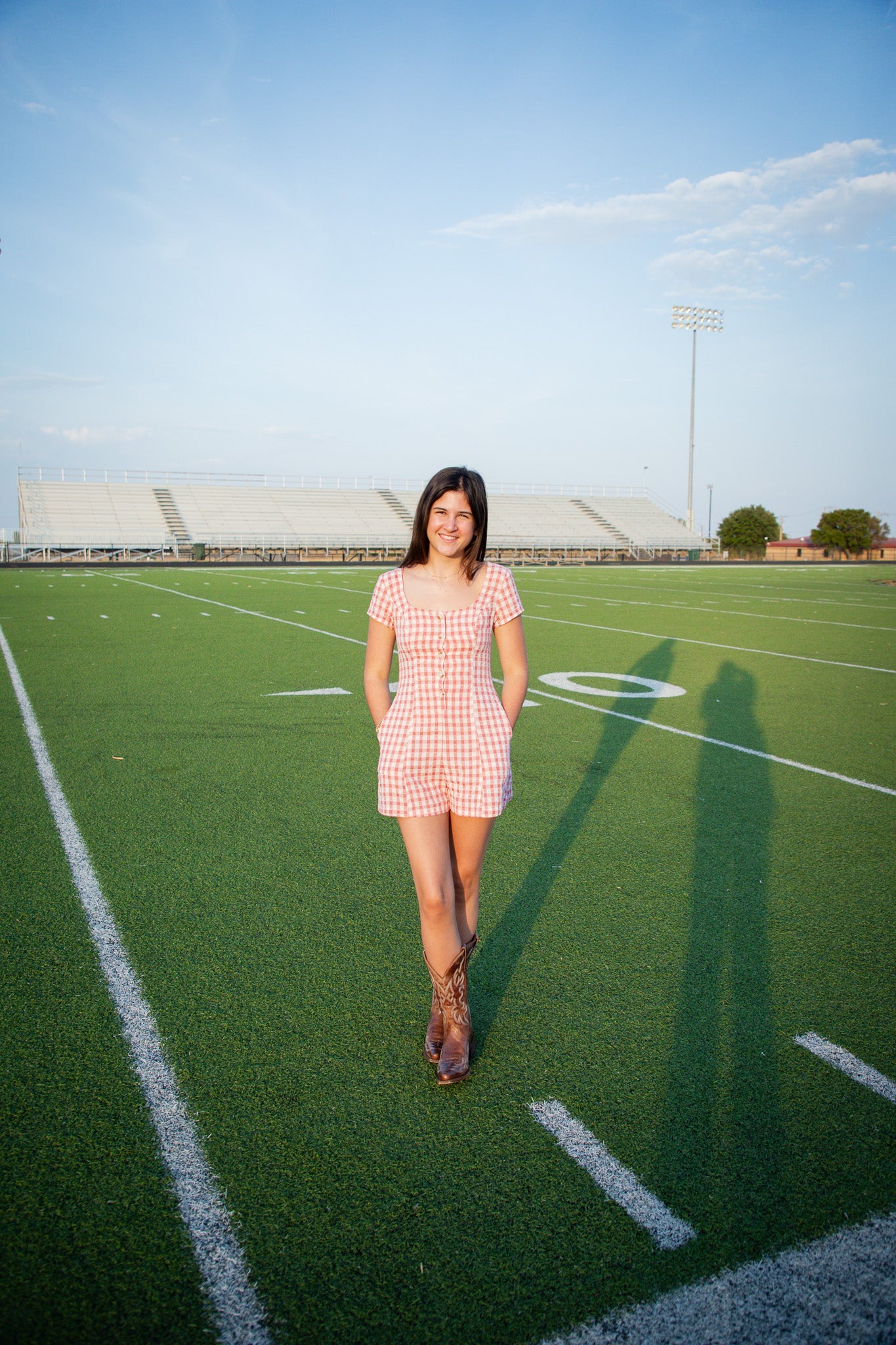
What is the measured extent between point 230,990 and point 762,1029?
176 cm

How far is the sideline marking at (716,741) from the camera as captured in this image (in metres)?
5.73

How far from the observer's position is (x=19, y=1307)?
1.84 m

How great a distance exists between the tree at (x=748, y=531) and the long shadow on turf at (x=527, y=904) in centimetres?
6763

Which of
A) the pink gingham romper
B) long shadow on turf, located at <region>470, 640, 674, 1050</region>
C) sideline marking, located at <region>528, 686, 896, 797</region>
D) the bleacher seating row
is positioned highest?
the bleacher seating row

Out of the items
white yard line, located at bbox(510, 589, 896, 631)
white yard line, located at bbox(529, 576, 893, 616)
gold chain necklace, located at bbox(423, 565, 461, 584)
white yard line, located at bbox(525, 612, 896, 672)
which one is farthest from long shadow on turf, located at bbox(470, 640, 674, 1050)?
white yard line, located at bbox(529, 576, 893, 616)

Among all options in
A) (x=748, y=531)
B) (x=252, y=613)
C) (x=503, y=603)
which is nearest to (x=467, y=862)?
(x=503, y=603)

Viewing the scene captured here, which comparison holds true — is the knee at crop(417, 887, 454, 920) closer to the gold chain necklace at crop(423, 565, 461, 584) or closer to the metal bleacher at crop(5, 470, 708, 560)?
the gold chain necklace at crop(423, 565, 461, 584)

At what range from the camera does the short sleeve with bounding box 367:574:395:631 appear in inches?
104

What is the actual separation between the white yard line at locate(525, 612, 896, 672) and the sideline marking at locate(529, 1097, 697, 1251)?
29.8 feet

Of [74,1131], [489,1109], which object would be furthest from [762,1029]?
[74,1131]

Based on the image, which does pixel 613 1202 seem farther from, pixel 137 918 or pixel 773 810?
pixel 773 810

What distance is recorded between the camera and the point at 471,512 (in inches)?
103

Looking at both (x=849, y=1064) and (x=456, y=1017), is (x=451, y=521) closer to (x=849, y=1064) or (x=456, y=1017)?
(x=456, y=1017)

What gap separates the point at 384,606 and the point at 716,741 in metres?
4.75
